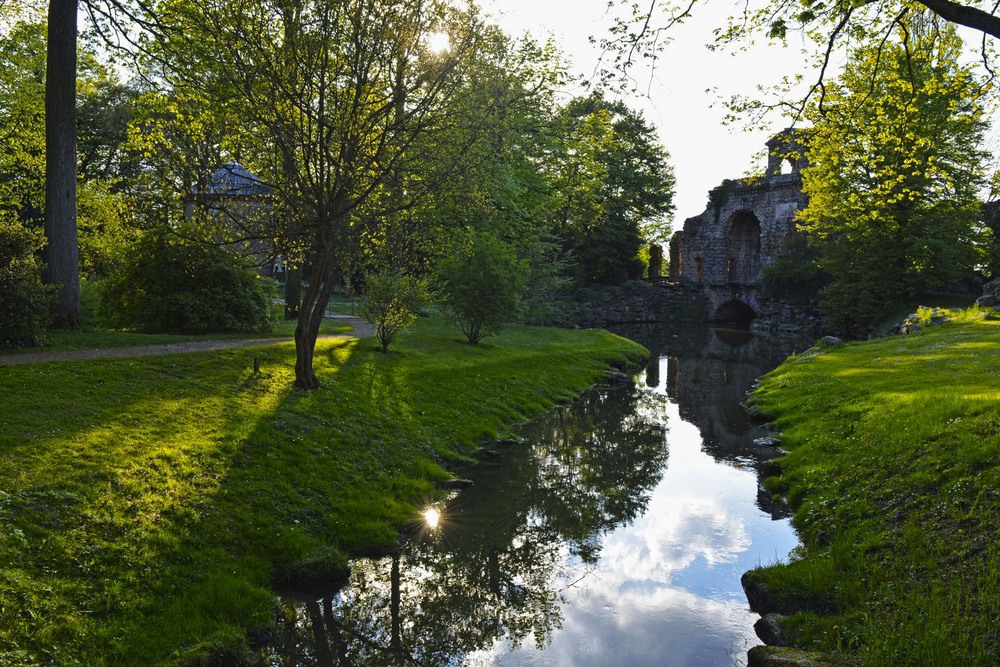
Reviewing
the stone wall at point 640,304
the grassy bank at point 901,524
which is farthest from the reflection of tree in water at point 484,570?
the stone wall at point 640,304

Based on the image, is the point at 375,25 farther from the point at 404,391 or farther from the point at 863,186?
the point at 863,186

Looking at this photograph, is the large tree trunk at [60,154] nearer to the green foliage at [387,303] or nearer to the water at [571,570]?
the green foliage at [387,303]

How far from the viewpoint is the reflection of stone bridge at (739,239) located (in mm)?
59000

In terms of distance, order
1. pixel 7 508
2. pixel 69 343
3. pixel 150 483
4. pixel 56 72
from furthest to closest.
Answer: pixel 56 72 < pixel 69 343 < pixel 150 483 < pixel 7 508

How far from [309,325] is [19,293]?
5.87 metres

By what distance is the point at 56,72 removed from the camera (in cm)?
1553

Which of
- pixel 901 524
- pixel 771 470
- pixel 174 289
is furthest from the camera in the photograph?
pixel 174 289

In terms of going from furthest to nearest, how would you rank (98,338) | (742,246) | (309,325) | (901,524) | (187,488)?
(742,246)
(98,338)
(309,325)
(187,488)
(901,524)

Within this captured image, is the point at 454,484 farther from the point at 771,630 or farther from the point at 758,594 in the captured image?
the point at 771,630

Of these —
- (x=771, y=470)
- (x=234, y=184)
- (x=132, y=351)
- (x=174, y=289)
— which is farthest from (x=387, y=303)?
(x=771, y=470)

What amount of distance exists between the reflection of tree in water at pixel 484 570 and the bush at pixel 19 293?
9.84 meters

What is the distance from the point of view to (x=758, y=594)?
27.0ft

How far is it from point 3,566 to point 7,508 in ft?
3.31

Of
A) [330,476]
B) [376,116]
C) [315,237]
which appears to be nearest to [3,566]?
[330,476]
